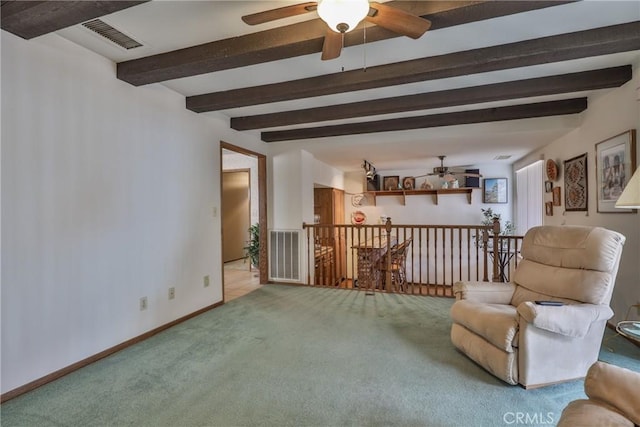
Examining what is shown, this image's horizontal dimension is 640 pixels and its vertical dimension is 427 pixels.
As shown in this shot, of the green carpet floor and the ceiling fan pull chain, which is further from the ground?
the ceiling fan pull chain

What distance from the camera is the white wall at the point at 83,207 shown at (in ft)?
6.56

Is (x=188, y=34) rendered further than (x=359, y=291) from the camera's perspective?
No

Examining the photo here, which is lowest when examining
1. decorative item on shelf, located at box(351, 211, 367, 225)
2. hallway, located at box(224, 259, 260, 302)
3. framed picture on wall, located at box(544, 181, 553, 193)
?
hallway, located at box(224, 259, 260, 302)

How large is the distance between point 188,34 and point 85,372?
2578mm

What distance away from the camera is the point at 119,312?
8.70 ft

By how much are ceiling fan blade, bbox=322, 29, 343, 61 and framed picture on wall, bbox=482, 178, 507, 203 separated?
18.9ft

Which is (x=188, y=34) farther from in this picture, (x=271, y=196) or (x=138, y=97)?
(x=271, y=196)

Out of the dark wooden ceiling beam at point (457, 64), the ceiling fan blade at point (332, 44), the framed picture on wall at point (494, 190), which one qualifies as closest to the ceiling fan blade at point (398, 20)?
the ceiling fan blade at point (332, 44)

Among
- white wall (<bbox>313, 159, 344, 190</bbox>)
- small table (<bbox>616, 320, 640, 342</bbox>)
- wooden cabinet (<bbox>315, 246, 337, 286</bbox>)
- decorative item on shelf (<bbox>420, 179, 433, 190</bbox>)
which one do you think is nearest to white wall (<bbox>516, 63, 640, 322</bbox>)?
small table (<bbox>616, 320, 640, 342</bbox>)

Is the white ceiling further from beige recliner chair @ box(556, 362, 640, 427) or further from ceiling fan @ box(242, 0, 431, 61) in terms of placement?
beige recliner chair @ box(556, 362, 640, 427)

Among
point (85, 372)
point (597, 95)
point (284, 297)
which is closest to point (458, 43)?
point (597, 95)

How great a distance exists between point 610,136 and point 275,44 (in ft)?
11.0

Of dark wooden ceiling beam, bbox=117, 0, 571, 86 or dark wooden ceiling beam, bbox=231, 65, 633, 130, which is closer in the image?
dark wooden ceiling beam, bbox=117, 0, 571, 86

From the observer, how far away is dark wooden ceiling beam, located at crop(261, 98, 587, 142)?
3633 millimetres
